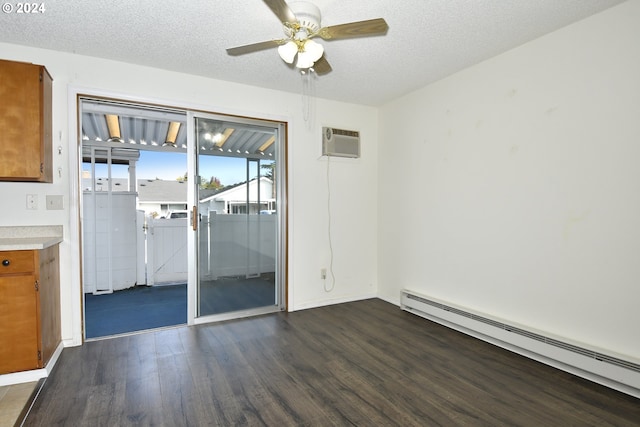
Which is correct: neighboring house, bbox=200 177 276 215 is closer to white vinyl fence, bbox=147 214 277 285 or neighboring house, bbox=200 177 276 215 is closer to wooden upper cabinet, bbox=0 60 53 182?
white vinyl fence, bbox=147 214 277 285

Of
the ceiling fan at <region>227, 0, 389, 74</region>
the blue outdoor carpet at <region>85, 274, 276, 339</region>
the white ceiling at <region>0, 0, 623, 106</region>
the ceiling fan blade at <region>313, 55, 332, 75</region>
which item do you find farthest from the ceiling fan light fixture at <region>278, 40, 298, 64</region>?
the blue outdoor carpet at <region>85, 274, 276, 339</region>

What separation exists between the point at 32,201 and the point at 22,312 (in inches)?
37.7

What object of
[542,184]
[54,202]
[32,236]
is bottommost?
A: [32,236]

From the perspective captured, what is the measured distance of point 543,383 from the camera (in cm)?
216

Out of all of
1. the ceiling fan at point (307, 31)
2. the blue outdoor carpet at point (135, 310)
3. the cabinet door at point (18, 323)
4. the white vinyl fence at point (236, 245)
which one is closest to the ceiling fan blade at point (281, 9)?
the ceiling fan at point (307, 31)

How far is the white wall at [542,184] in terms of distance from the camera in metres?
2.07

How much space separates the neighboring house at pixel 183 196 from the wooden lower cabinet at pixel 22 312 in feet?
4.71

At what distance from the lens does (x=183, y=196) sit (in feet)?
19.2

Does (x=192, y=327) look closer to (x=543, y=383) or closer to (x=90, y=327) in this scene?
(x=90, y=327)

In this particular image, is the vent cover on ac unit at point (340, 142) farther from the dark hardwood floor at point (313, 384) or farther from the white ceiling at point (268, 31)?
the dark hardwood floor at point (313, 384)

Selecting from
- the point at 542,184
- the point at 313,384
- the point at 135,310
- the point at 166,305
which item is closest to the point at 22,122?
the point at 135,310

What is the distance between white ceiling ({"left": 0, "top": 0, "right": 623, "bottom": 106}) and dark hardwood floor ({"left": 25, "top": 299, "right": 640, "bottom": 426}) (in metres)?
2.55

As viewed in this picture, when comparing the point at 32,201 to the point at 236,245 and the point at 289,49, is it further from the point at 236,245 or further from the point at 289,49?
the point at 289,49

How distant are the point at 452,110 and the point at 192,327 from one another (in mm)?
3488
